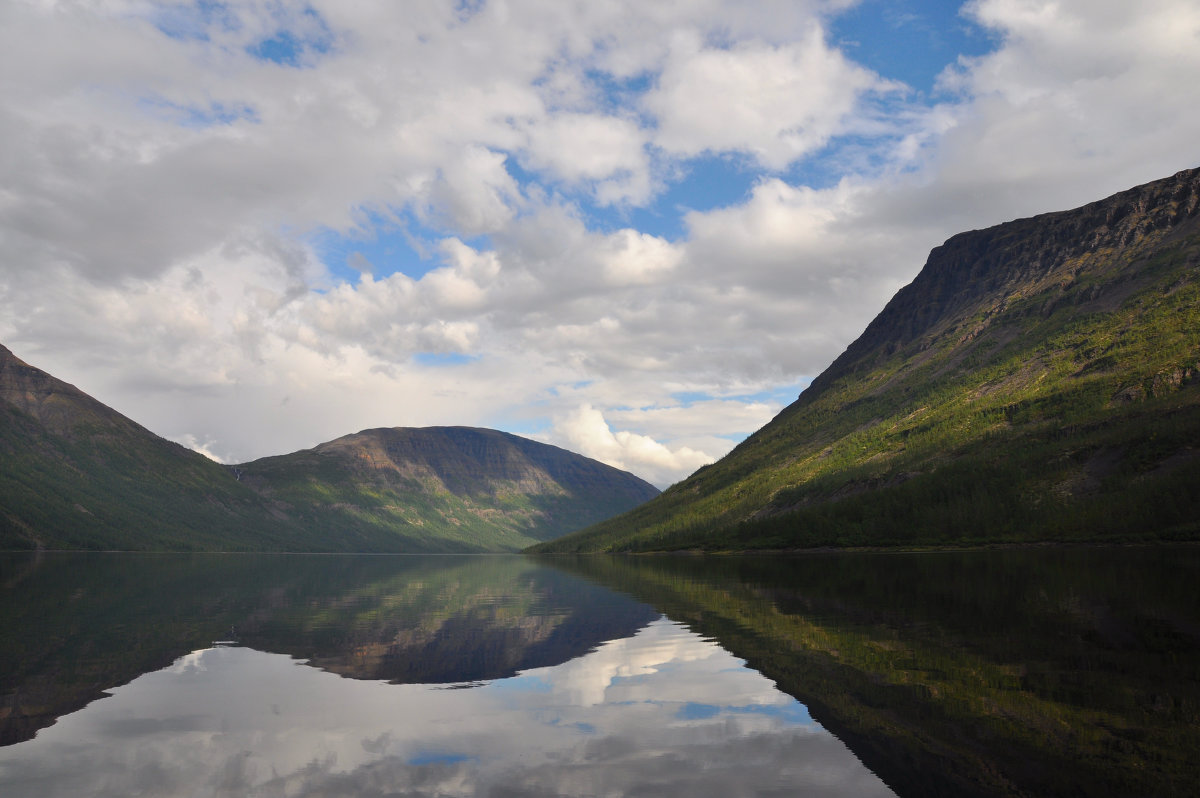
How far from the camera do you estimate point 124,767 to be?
17.6 metres

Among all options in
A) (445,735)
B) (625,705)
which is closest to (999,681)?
(625,705)

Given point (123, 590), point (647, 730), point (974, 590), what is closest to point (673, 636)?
point (647, 730)

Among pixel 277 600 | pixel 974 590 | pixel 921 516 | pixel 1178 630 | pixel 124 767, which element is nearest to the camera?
pixel 124 767

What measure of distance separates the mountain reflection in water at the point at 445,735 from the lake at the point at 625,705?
96 mm

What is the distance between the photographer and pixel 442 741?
19719mm

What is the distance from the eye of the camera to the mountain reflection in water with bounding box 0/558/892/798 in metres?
16.4

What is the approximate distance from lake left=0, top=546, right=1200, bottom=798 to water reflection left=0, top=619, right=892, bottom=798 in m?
0.10

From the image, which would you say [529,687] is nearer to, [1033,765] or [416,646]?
[416,646]

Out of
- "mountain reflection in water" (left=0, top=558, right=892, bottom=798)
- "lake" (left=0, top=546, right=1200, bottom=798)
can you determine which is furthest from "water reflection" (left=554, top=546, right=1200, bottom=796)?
"mountain reflection in water" (left=0, top=558, right=892, bottom=798)

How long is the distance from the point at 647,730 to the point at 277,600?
64.3 m

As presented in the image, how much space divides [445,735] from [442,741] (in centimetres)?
64

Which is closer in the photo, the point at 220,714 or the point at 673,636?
the point at 220,714

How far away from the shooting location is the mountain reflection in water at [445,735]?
53.7ft

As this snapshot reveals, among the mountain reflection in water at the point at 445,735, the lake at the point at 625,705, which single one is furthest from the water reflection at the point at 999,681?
the mountain reflection in water at the point at 445,735
